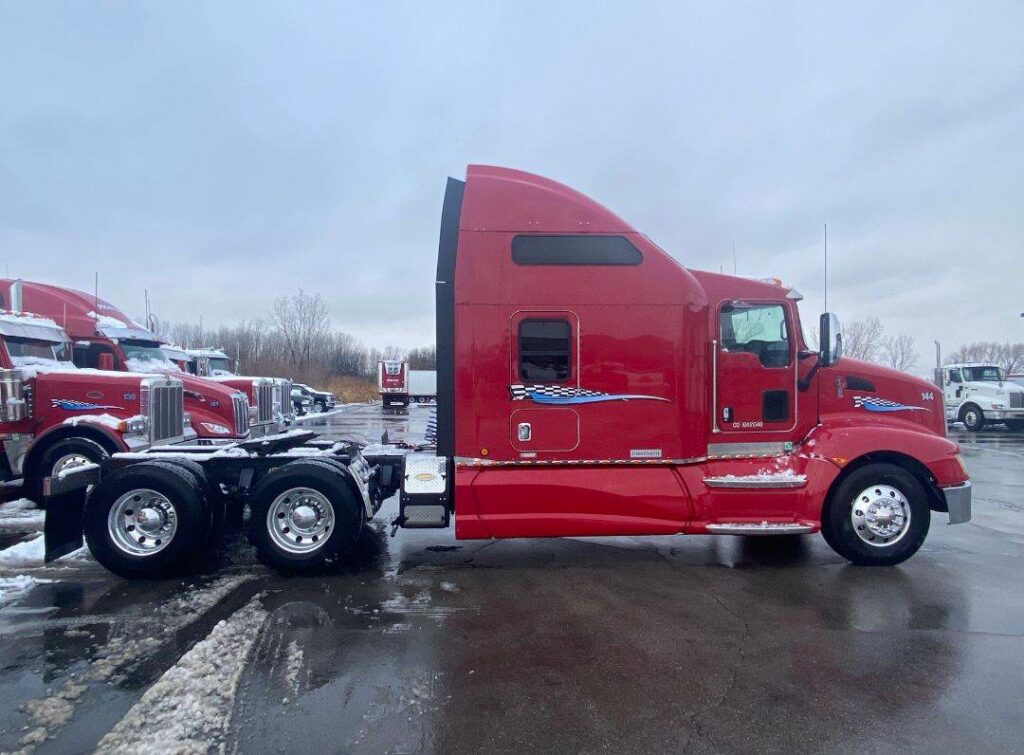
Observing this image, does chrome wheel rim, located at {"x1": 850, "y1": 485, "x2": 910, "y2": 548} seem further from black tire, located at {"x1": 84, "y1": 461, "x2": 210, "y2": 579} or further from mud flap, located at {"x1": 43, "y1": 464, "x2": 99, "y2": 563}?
mud flap, located at {"x1": 43, "y1": 464, "x2": 99, "y2": 563}

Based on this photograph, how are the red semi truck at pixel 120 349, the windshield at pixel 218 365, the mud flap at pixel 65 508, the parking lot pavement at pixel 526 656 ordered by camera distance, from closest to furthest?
1. the parking lot pavement at pixel 526 656
2. the mud flap at pixel 65 508
3. the red semi truck at pixel 120 349
4. the windshield at pixel 218 365

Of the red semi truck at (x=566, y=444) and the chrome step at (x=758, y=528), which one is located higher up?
the red semi truck at (x=566, y=444)

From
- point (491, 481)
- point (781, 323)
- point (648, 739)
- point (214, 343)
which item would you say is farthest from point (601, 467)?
point (214, 343)

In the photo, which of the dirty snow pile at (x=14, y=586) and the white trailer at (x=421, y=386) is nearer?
the dirty snow pile at (x=14, y=586)

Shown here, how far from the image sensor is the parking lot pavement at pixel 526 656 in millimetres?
3373

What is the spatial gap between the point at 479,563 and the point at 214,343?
73.9 meters

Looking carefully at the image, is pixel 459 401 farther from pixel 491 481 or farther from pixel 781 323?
pixel 781 323

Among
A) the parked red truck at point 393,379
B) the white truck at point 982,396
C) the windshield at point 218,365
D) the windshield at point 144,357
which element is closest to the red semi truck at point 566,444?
the windshield at point 144,357

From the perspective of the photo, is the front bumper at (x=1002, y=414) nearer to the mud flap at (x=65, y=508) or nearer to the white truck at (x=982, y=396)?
the white truck at (x=982, y=396)

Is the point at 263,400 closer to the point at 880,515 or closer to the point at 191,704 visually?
the point at 191,704

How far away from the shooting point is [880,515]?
6051 mm

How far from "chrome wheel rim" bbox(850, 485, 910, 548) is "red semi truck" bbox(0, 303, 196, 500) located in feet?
27.6

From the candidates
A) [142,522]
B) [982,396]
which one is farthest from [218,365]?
[982,396]

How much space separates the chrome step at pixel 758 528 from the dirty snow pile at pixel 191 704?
13.5ft
